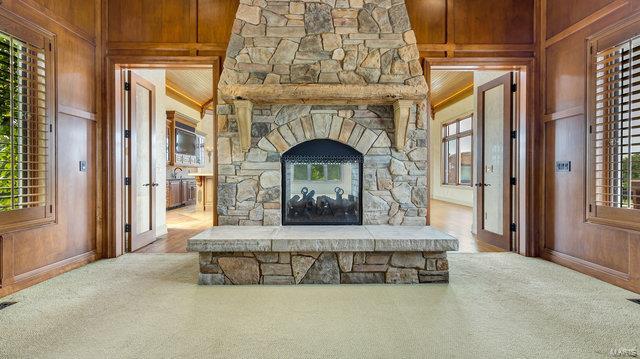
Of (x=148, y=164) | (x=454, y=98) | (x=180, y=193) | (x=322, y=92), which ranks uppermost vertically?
(x=454, y=98)

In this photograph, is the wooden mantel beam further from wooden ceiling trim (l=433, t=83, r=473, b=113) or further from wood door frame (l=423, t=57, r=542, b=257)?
wooden ceiling trim (l=433, t=83, r=473, b=113)

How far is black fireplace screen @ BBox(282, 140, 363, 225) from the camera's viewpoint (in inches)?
134

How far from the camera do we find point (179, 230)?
5164 mm

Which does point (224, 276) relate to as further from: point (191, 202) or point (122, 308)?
point (191, 202)

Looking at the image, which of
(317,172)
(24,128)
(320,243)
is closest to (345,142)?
(317,172)

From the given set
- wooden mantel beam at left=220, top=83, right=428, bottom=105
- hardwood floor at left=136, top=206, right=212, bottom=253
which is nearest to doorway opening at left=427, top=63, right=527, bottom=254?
wooden mantel beam at left=220, top=83, right=428, bottom=105

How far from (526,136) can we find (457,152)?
20.1 ft

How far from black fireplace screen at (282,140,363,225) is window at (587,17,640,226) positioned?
2272 mm

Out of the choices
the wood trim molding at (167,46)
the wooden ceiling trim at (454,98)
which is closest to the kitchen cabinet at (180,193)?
the wood trim molding at (167,46)

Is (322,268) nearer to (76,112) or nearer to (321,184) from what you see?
(321,184)

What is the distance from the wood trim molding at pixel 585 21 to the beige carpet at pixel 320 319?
98.2 inches

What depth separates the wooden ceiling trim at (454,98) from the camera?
8.30m

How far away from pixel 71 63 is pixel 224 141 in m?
1.78

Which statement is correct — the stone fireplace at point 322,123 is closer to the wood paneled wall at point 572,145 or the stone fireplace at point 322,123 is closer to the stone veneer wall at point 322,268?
the stone veneer wall at point 322,268
